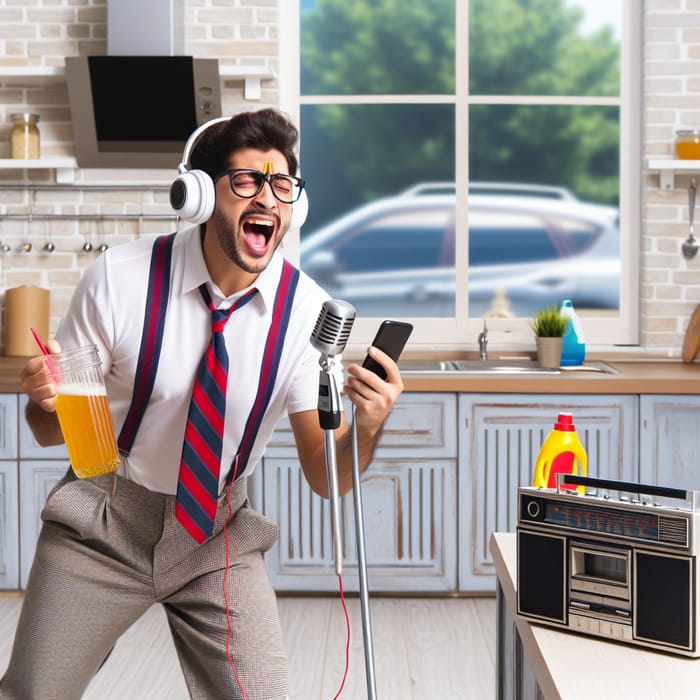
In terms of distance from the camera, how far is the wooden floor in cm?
287

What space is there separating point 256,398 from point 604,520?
744mm

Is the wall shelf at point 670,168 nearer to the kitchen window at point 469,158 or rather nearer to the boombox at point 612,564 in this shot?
the kitchen window at point 469,158

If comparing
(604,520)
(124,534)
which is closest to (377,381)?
(604,520)

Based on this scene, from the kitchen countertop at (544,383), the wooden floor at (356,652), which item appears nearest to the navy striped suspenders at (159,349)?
the wooden floor at (356,652)

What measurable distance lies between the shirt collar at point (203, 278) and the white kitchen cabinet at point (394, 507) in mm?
1653

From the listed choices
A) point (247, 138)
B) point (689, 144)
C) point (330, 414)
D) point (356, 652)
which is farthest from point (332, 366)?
point (689, 144)

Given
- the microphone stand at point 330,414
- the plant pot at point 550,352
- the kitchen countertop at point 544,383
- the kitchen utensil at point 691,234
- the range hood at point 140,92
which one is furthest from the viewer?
the kitchen utensil at point 691,234

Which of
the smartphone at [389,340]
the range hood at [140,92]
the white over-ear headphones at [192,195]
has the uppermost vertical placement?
the range hood at [140,92]

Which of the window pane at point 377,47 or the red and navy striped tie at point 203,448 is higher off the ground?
the window pane at point 377,47

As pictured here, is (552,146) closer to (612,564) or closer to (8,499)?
(8,499)

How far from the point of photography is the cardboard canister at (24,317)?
13.2ft

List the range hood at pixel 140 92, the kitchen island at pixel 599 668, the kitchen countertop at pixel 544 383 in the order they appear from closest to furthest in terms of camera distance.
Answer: the kitchen island at pixel 599 668 → the kitchen countertop at pixel 544 383 → the range hood at pixel 140 92

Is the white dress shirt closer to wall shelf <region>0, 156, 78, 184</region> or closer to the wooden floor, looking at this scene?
the wooden floor

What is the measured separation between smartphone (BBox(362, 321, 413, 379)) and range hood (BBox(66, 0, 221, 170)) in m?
2.62
